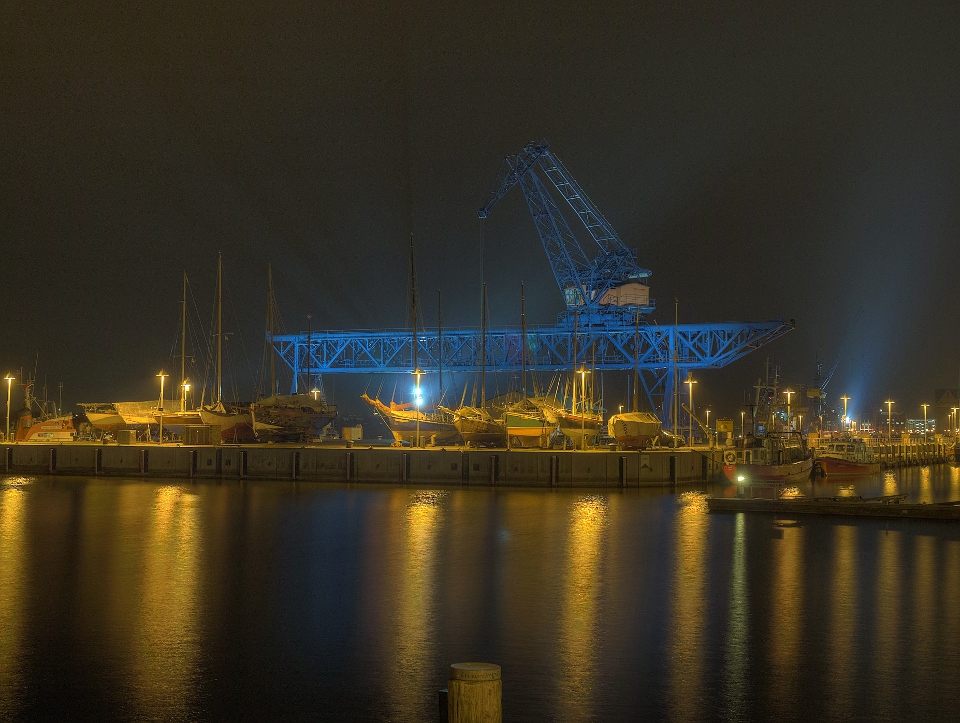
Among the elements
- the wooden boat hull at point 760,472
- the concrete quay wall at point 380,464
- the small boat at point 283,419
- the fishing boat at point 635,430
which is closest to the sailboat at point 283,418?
the small boat at point 283,419

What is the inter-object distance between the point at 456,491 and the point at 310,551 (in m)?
17.0

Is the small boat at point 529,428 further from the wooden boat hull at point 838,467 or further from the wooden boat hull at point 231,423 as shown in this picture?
the wooden boat hull at point 231,423

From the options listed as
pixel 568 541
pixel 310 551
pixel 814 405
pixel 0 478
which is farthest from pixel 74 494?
pixel 814 405

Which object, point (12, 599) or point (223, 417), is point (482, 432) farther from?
point (12, 599)

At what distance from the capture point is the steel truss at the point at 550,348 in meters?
85.8

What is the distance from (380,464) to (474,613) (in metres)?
29.3

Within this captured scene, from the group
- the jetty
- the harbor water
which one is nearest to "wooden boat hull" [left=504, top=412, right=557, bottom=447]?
the harbor water

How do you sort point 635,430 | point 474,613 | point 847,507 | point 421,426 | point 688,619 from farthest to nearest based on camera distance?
point 421,426
point 635,430
point 847,507
point 474,613
point 688,619

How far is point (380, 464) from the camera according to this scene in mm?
51000

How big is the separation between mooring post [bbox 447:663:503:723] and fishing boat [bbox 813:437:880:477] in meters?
55.2

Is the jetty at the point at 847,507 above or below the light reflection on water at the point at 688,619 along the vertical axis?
above

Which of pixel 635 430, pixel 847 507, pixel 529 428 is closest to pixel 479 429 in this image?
pixel 529 428

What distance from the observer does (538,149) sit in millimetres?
91000

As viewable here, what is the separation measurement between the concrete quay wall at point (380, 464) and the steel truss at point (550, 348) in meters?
23.6
